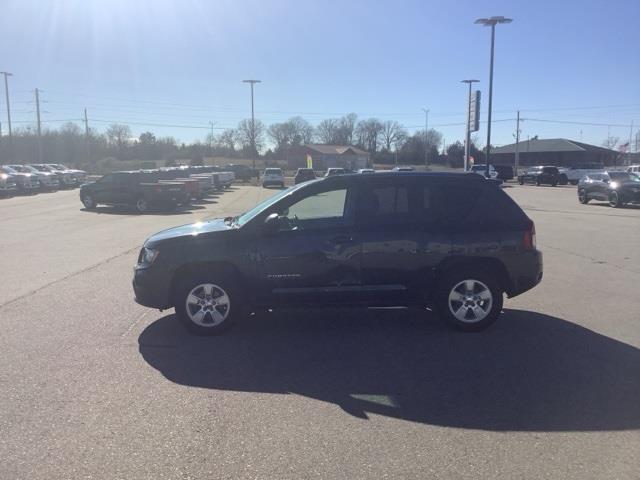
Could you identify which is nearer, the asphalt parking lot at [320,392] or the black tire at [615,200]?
the asphalt parking lot at [320,392]

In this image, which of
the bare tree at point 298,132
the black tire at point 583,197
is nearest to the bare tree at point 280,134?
the bare tree at point 298,132

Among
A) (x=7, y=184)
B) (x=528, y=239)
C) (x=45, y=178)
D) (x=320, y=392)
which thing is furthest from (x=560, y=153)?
(x=320, y=392)

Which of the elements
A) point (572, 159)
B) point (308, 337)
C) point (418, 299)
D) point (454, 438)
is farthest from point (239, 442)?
point (572, 159)

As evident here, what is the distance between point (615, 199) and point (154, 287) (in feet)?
82.4

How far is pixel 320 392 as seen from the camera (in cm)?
480

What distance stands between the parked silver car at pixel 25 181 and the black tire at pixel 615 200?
117 feet

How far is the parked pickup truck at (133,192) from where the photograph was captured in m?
24.1

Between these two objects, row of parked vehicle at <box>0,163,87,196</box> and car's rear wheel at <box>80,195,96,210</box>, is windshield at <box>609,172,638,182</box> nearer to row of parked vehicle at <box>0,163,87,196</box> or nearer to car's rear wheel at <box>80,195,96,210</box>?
car's rear wheel at <box>80,195,96,210</box>

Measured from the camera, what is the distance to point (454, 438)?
3.98 m

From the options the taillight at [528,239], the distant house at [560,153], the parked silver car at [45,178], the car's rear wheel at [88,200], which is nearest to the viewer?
the taillight at [528,239]

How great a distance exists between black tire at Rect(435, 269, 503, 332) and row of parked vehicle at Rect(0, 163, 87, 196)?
36517 mm

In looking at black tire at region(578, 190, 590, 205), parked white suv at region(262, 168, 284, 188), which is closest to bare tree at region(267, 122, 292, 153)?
parked white suv at region(262, 168, 284, 188)

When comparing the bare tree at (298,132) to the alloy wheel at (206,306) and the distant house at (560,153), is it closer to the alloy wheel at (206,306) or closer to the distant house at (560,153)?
the distant house at (560,153)

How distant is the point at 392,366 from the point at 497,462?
1.84 m
